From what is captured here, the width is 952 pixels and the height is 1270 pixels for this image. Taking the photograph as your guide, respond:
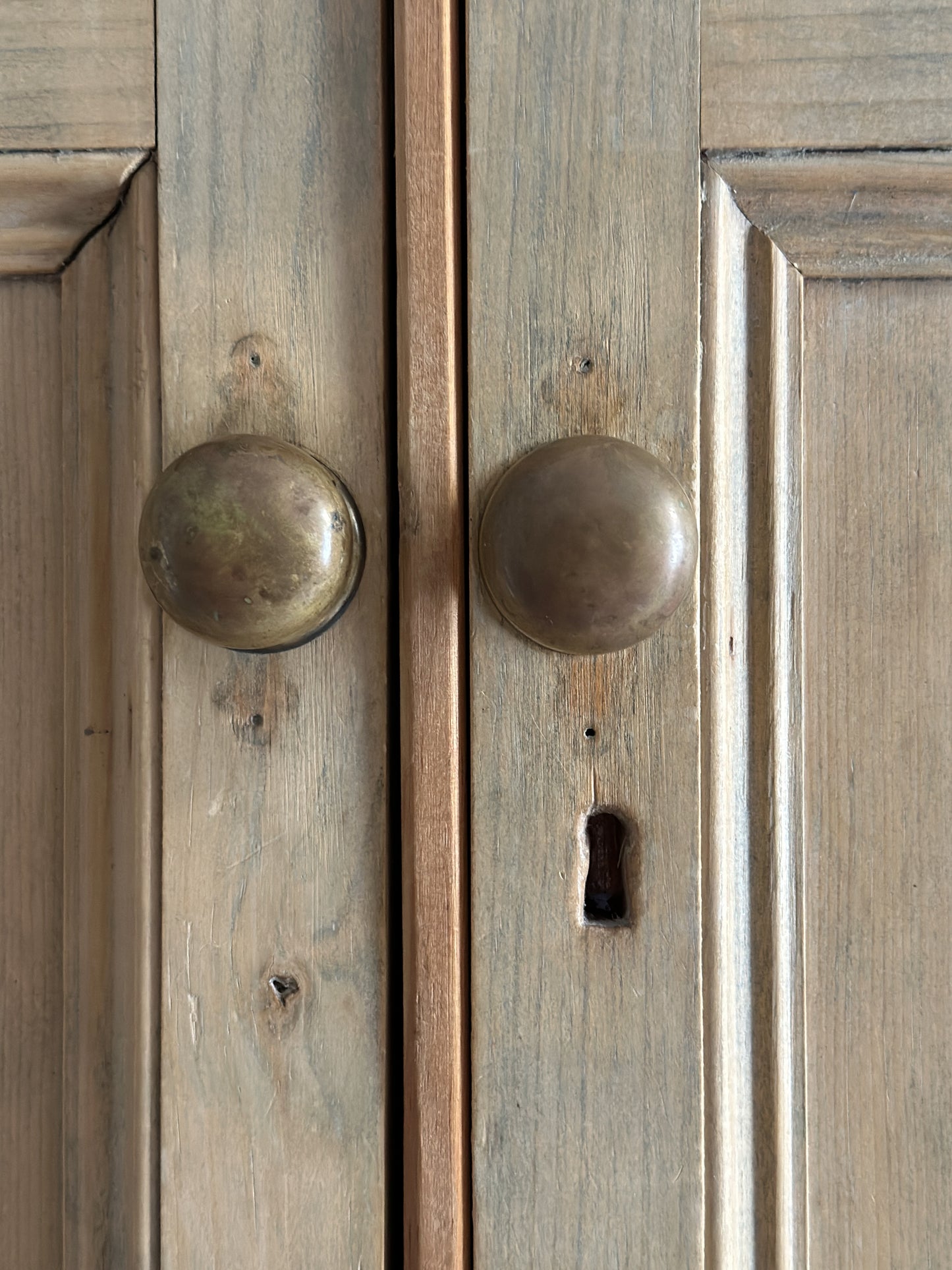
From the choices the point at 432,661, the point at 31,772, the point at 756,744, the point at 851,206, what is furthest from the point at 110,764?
the point at 851,206

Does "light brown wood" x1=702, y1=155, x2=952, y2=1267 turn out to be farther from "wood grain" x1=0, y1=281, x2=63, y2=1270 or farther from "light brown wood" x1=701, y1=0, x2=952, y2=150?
"wood grain" x1=0, y1=281, x2=63, y2=1270

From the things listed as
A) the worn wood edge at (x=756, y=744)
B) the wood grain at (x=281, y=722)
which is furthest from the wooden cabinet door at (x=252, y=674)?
the worn wood edge at (x=756, y=744)

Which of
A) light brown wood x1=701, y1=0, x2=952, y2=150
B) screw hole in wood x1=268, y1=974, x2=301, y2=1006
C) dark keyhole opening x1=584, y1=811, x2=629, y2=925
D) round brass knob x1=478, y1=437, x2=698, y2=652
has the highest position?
light brown wood x1=701, y1=0, x2=952, y2=150

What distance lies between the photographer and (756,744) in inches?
14.1

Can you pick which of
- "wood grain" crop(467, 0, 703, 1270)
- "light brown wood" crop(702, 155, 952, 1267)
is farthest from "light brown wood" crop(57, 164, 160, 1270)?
"light brown wood" crop(702, 155, 952, 1267)

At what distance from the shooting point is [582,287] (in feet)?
1.10

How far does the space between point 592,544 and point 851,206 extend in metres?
0.18

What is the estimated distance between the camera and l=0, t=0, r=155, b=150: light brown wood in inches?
13.8

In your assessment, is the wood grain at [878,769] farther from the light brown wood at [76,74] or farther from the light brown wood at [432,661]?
the light brown wood at [76,74]

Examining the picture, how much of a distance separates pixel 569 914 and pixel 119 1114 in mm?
199

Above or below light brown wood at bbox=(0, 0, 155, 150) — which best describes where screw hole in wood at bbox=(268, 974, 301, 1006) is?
below

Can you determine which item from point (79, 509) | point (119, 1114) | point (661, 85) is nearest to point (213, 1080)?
point (119, 1114)

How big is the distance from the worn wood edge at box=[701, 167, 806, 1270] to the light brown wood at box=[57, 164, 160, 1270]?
22cm

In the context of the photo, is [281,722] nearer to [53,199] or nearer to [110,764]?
[110,764]
